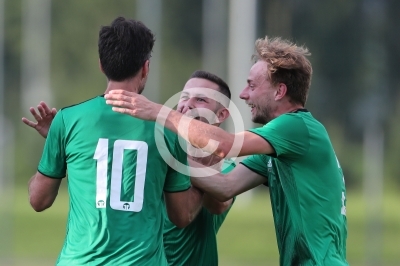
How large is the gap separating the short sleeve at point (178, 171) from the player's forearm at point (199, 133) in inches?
2.9

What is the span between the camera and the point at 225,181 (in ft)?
20.2

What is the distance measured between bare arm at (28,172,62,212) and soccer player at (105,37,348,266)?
0.95 m

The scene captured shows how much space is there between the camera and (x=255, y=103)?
6.38 metres

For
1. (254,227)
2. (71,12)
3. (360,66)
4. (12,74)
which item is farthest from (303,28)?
(254,227)

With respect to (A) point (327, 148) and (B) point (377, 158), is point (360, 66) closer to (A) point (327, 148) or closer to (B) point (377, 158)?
(B) point (377, 158)

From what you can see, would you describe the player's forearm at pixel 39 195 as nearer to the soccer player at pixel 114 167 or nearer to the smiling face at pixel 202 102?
the soccer player at pixel 114 167

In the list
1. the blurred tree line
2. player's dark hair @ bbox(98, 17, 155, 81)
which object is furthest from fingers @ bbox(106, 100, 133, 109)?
the blurred tree line

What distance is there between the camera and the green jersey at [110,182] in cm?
531

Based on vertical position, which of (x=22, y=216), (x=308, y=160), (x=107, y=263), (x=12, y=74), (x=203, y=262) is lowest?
(x=22, y=216)

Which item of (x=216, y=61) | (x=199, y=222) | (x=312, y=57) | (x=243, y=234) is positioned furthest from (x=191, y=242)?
(x=312, y=57)

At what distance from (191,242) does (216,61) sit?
3167 centimetres

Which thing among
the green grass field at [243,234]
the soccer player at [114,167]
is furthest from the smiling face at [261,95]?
the green grass field at [243,234]

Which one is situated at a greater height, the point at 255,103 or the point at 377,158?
the point at 255,103

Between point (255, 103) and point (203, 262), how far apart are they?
4.42 feet
